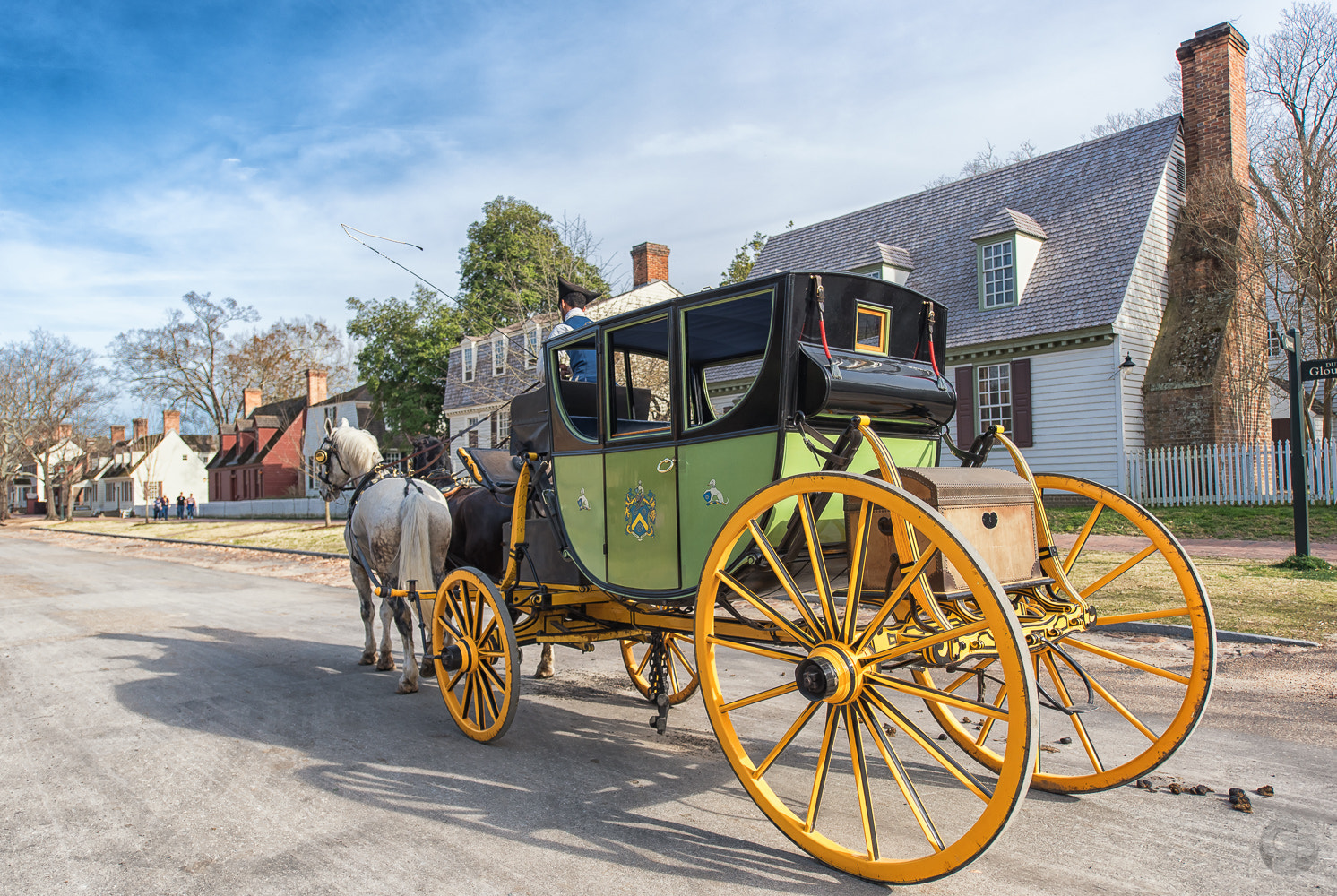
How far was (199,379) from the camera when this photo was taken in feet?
176

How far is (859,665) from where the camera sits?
3139 mm

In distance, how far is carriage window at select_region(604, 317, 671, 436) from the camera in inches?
178

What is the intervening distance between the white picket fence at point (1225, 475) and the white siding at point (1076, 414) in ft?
1.94

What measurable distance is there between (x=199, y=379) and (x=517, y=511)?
56.8 metres

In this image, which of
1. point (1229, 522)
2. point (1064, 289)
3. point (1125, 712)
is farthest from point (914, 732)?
point (1064, 289)

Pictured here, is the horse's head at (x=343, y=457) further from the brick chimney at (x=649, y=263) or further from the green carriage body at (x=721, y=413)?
the brick chimney at (x=649, y=263)

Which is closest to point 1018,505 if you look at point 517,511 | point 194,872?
point 517,511

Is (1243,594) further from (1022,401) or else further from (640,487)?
(1022,401)

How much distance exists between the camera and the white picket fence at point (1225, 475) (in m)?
15.2

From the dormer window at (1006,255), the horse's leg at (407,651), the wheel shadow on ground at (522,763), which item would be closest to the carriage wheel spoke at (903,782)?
the wheel shadow on ground at (522,763)

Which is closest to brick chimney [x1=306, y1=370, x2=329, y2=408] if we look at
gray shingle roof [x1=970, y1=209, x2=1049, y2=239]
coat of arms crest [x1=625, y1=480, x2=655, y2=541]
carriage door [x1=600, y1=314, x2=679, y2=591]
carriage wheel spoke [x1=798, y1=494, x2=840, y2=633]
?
gray shingle roof [x1=970, y1=209, x2=1049, y2=239]

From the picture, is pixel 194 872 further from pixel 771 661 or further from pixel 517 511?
pixel 771 661

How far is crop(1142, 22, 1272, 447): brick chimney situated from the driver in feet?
50.6

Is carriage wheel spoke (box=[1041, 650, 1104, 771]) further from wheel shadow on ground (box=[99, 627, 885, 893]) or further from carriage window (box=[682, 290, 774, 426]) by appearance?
carriage window (box=[682, 290, 774, 426])
